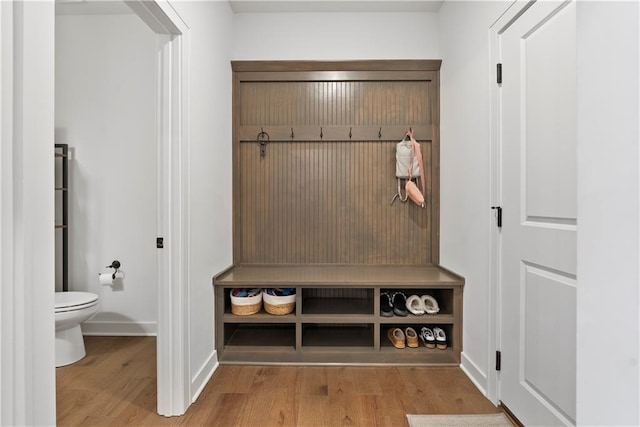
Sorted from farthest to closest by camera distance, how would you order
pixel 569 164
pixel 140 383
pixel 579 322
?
pixel 140 383, pixel 569 164, pixel 579 322

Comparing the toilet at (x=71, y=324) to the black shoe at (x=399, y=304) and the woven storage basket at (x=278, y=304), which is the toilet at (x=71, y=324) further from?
the black shoe at (x=399, y=304)

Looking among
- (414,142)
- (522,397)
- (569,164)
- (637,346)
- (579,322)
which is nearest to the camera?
(637,346)

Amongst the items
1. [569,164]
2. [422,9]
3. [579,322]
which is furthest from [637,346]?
[422,9]

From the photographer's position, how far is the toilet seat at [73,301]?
2.27 meters

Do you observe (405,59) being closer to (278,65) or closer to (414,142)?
(414,142)

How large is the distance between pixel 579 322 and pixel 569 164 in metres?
0.87

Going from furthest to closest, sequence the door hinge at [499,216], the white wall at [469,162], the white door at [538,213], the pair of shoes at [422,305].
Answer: the pair of shoes at [422,305]
the white wall at [469,162]
the door hinge at [499,216]
the white door at [538,213]

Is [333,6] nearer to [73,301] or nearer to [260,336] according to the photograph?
[260,336]

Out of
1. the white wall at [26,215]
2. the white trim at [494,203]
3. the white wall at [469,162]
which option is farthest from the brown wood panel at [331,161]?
the white wall at [26,215]

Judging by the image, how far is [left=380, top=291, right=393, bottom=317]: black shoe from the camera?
246 cm

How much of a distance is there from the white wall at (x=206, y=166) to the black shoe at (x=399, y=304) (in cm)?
125

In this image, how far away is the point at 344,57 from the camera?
284 cm

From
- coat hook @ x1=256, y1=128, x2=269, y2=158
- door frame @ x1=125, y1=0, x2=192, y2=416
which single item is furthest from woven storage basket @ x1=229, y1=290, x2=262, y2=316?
coat hook @ x1=256, y1=128, x2=269, y2=158

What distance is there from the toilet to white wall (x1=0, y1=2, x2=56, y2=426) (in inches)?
65.6
